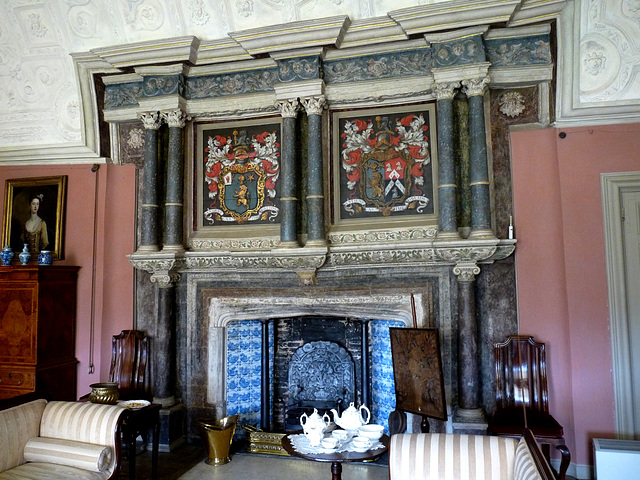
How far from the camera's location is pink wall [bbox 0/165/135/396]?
19.2 ft

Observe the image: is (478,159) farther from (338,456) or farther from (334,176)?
(338,456)

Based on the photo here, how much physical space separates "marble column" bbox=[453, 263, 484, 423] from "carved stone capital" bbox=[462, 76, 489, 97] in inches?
64.8

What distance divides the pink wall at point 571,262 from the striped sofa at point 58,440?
376cm

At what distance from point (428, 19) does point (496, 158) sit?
1.49 m

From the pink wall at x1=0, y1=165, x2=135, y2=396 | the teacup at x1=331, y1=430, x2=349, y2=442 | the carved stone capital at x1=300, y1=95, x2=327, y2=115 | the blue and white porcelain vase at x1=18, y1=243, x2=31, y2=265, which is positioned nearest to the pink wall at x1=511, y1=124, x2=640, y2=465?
the carved stone capital at x1=300, y1=95, x2=327, y2=115

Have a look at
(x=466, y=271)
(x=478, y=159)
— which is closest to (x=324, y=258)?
(x=466, y=271)

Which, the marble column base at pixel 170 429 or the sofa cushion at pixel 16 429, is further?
the marble column base at pixel 170 429

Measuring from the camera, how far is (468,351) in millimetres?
4715

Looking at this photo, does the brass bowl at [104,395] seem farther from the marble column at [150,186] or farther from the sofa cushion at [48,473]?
the marble column at [150,186]

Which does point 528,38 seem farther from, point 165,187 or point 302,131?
point 165,187

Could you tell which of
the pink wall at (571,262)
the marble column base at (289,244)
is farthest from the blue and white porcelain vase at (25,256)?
the pink wall at (571,262)

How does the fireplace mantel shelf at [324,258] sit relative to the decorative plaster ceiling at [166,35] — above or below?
below

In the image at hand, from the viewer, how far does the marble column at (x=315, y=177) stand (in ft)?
16.9

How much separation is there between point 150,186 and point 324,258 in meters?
2.14
